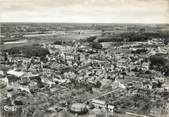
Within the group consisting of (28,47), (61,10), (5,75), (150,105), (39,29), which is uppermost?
(61,10)

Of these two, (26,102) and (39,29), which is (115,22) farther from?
(26,102)

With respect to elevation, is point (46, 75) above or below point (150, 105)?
above

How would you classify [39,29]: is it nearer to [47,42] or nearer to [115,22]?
[47,42]

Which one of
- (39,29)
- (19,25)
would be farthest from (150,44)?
(19,25)
